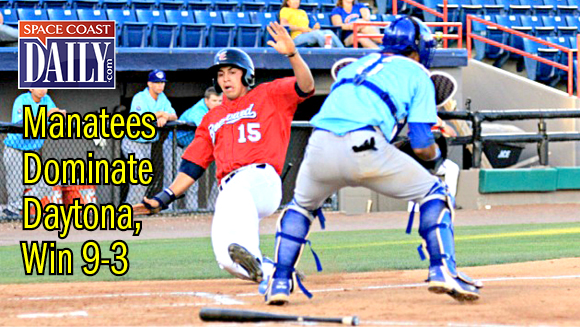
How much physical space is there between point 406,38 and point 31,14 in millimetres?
11230

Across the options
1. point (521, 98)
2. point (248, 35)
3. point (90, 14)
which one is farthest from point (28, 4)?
point (521, 98)

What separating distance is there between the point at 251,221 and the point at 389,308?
3.98ft

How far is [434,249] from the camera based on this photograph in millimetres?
5973

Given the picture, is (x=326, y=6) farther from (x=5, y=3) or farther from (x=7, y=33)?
(x=7, y=33)

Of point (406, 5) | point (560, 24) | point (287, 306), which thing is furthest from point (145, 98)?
point (560, 24)

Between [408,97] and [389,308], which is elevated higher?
[408,97]

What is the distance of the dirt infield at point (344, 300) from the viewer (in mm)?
5680

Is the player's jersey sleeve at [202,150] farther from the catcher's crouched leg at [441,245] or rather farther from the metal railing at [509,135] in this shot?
the metal railing at [509,135]

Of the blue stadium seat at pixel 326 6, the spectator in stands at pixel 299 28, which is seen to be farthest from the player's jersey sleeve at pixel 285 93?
the blue stadium seat at pixel 326 6

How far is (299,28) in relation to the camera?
16281 millimetres

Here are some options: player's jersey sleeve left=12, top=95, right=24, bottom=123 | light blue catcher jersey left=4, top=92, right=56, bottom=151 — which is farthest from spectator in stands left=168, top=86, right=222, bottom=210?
player's jersey sleeve left=12, top=95, right=24, bottom=123

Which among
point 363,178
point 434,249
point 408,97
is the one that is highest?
point 408,97

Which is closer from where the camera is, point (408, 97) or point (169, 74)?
point (408, 97)

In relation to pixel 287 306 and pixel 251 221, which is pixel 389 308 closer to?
pixel 287 306
